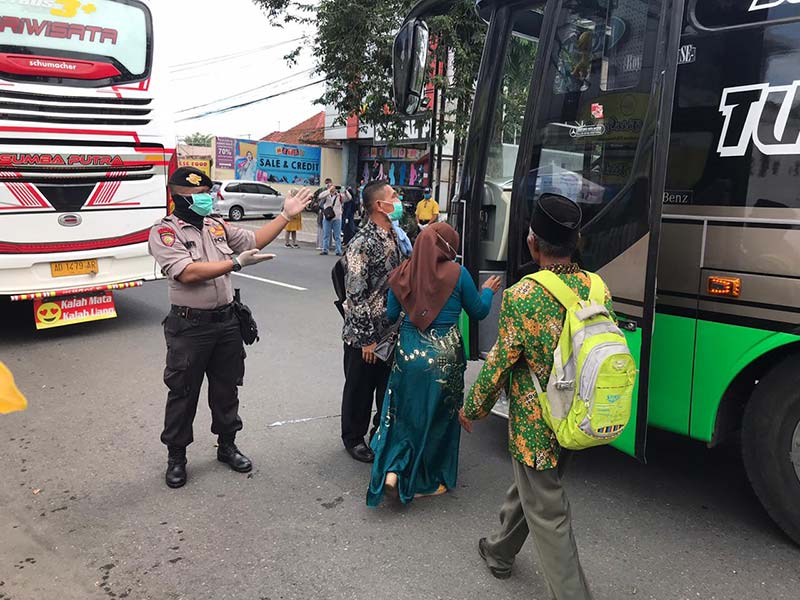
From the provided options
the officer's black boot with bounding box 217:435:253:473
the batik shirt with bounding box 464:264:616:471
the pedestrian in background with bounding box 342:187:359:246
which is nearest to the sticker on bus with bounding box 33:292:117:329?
the officer's black boot with bounding box 217:435:253:473

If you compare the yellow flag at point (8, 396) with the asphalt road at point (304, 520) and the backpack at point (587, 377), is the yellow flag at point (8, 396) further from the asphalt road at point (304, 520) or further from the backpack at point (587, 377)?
the backpack at point (587, 377)

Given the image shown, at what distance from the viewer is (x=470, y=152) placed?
13.7ft

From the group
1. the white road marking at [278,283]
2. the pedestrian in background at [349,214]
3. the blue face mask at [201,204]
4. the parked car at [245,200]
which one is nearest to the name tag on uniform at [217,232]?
the blue face mask at [201,204]

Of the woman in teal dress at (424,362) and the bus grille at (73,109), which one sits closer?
the woman in teal dress at (424,362)

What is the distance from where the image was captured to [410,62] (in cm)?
423

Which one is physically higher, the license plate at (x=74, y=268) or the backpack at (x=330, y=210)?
the backpack at (x=330, y=210)

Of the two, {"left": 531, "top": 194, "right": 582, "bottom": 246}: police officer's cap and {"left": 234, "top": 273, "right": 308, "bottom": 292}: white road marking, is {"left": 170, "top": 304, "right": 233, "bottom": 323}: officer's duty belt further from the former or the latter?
{"left": 234, "top": 273, "right": 308, "bottom": 292}: white road marking

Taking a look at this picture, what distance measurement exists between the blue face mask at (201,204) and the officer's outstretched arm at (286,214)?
0.33 metres

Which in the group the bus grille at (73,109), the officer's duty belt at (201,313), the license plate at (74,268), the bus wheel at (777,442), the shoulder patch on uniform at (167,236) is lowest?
the bus wheel at (777,442)

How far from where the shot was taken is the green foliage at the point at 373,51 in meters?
11.9

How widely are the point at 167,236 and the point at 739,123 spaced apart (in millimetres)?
2896

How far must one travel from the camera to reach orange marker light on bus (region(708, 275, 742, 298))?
3108 millimetres

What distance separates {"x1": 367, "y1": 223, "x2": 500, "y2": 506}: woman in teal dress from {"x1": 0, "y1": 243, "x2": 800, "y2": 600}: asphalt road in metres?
0.26

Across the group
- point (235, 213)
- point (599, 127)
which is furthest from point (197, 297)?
point (235, 213)
